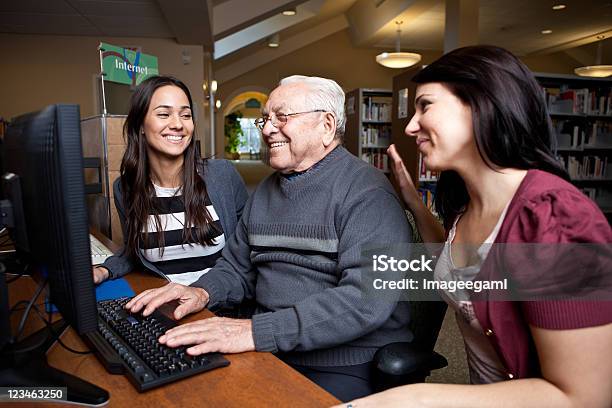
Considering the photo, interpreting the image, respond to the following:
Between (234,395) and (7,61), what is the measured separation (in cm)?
775

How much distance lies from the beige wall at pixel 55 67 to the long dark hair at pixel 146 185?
5166mm

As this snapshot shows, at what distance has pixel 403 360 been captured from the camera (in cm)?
106

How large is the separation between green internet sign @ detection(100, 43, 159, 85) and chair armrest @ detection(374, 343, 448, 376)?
1976 mm

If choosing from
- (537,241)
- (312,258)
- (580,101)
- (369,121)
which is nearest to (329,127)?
(312,258)

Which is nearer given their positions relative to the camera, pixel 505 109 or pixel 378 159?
pixel 505 109

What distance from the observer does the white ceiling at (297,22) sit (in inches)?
221

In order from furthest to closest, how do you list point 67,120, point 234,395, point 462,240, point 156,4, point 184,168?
point 156,4
point 184,168
point 462,240
point 234,395
point 67,120

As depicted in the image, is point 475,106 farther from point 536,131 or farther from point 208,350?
point 208,350

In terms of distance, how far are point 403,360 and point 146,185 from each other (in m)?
1.15

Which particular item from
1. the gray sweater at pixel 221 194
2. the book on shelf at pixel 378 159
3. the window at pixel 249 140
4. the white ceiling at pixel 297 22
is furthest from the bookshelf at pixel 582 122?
the window at pixel 249 140

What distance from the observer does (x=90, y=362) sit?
92 cm

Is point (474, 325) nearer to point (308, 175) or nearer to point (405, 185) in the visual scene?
point (405, 185)

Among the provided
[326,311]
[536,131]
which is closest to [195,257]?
[326,311]

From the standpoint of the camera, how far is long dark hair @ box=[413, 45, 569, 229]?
0.86m
